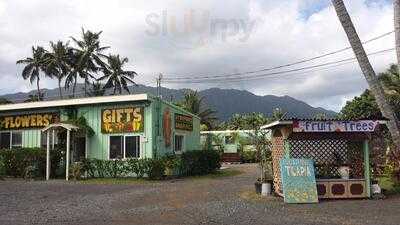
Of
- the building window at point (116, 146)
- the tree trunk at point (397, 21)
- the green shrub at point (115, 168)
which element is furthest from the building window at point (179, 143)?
the tree trunk at point (397, 21)

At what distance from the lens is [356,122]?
50.9ft

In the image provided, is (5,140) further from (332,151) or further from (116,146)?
(332,151)

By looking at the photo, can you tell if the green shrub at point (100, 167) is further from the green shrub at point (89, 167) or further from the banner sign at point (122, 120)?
the banner sign at point (122, 120)

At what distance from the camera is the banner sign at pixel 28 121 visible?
2659cm

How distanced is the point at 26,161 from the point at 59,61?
45.6 metres

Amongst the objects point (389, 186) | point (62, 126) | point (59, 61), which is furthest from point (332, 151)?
point (59, 61)

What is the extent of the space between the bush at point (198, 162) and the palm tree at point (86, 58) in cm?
4092

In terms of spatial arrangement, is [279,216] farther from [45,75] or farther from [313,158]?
[45,75]

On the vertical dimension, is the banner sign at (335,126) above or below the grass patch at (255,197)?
above

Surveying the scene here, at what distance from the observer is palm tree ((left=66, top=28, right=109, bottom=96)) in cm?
6662

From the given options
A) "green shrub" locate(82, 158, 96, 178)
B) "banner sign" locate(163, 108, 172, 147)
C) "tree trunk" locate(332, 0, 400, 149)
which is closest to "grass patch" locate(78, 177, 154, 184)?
"green shrub" locate(82, 158, 96, 178)

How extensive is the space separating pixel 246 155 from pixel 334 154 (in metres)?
26.3

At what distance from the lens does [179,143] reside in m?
28.4

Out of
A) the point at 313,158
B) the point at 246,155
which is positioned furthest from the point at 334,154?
the point at 246,155
